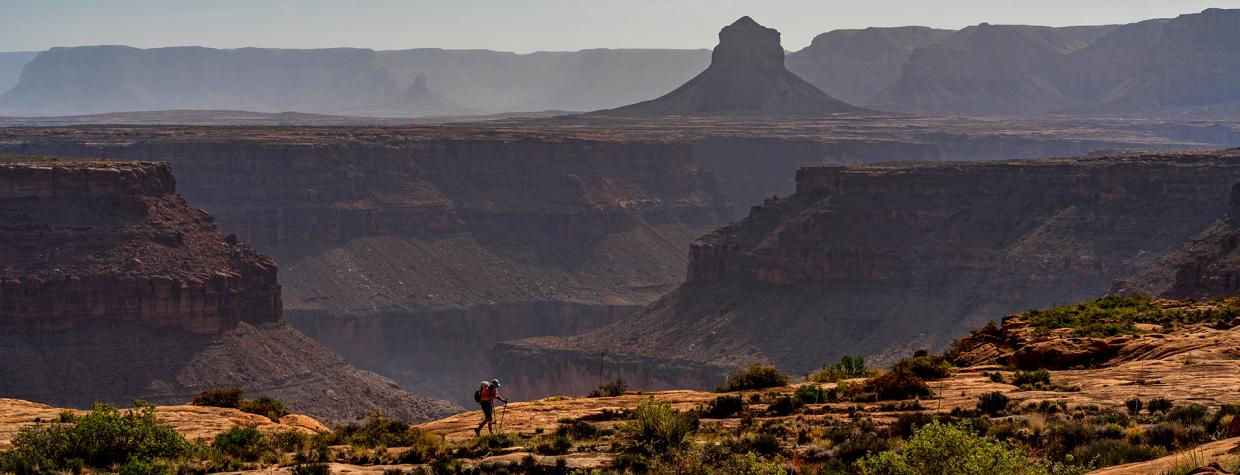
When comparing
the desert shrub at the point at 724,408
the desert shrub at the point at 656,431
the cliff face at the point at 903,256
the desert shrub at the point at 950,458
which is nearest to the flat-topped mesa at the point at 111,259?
the cliff face at the point at 903,256

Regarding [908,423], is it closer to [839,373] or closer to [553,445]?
[553,445]

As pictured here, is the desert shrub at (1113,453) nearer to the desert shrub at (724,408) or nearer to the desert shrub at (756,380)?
the desert shrub at (724,408)

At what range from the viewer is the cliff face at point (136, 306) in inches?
3556

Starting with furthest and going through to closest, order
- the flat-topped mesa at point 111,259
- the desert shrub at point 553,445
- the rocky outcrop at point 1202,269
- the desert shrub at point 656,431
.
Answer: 1. the flat-topped mesa at point 111,259
2. the rocky outcrop at point 1202,269
3. the desert shrub at point 553,445
4. the desert shrub at point 656,431

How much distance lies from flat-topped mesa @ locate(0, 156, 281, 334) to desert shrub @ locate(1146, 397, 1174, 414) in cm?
7005

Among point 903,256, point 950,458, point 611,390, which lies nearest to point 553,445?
point 950,458

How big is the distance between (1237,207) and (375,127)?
99716 millimetres

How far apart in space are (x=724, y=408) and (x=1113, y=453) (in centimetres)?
1146

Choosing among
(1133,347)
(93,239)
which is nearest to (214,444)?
(1133,347)

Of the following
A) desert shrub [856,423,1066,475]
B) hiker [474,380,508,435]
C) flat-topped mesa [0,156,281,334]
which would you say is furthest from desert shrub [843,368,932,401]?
flat-topped mesa [0,156,281,334]

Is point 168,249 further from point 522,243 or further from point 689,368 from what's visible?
point 522,243

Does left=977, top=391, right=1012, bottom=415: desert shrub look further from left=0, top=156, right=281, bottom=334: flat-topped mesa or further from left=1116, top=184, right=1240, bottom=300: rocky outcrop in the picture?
left=0, top=156, right=281, bottom=334: flat-topped mesa

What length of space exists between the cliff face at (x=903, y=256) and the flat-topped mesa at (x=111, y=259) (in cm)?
2650

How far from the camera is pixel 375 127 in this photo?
579 feet
